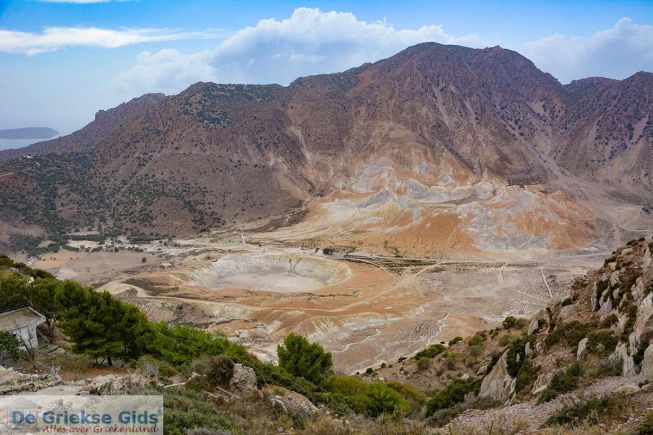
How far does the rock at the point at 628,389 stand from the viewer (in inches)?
417

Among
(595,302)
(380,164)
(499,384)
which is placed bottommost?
(499,384)

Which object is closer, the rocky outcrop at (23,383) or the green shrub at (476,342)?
the rocky outcrop at (23,383)

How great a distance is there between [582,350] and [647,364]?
3.45m

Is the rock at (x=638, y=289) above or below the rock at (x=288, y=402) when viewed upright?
above

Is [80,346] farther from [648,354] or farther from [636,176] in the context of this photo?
[636,176]

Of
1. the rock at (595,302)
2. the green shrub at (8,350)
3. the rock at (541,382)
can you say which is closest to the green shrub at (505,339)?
the rock at (595,302)

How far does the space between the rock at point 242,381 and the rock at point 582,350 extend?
10606mm

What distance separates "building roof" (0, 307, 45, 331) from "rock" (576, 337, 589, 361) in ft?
76.2

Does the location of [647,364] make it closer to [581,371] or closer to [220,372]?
[581,371]

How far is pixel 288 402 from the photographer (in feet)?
46.1

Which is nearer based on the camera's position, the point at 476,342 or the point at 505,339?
the point at 505,339

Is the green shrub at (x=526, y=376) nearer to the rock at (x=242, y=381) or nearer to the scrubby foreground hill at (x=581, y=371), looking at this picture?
the scrubby foreground hill at (x=581, y=371)

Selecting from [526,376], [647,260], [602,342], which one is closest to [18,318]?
[526,376]

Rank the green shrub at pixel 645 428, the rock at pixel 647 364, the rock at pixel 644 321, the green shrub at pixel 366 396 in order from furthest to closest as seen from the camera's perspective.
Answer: the green shrub at pixel 366 396 < the rock at pixel 644 321 < the rock at pixel 647 364 < the green shrub at pixel 645 428
